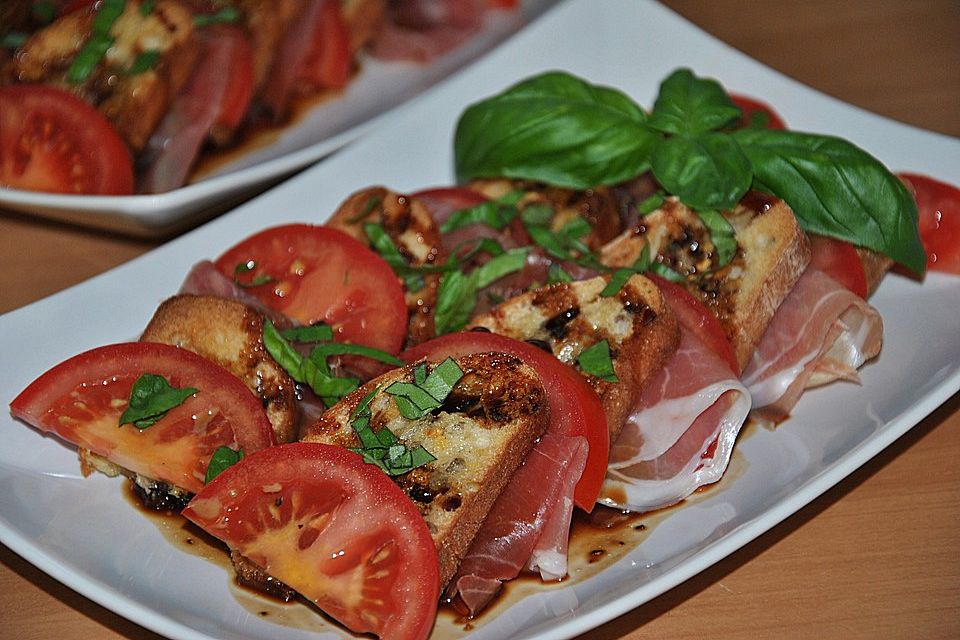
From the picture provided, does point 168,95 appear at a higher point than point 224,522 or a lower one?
higher

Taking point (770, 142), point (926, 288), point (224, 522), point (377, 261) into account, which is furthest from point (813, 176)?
point (224, 522)

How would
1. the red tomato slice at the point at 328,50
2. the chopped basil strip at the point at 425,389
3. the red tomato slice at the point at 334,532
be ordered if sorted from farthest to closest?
the red tomato slice at the point at 328,50
the chopped basil strip at the point at 425,389
the red tomato slice at the point at 334,532

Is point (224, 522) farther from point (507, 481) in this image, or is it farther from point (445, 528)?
point (507, 481)

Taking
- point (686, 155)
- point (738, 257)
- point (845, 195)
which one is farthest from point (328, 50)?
point (845, 195)

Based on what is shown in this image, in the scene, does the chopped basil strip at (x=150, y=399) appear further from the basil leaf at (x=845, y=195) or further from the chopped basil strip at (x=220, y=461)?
the basil leaf at (x=845, y=195)

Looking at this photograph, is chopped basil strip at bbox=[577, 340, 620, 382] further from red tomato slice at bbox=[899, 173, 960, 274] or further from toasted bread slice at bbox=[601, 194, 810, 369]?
red tomato slice at bbox=[899, 173, 960, 274]

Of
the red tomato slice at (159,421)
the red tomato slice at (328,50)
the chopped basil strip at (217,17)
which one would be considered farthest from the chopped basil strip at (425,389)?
the red tomato slice at (328,50)
